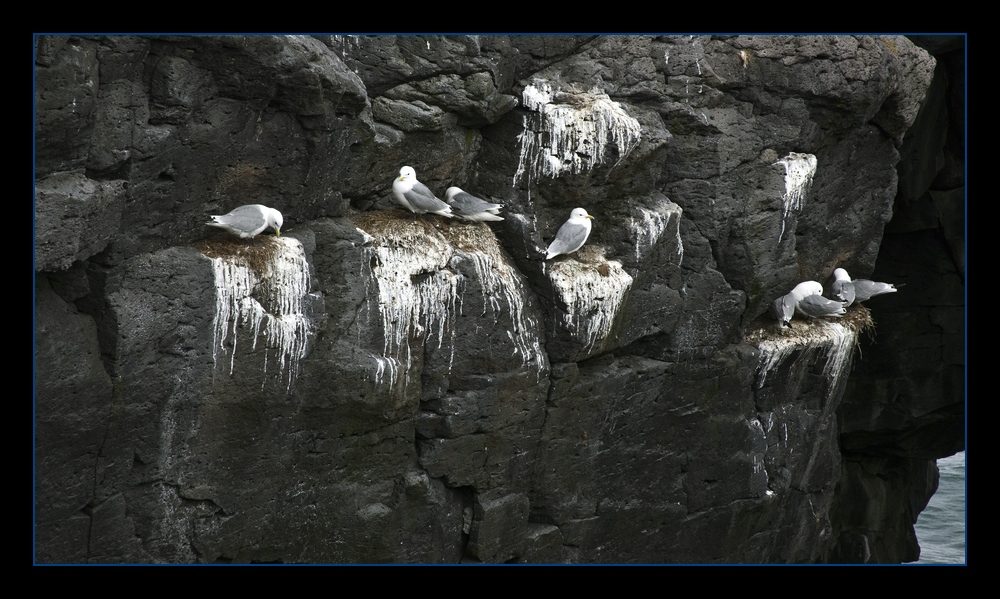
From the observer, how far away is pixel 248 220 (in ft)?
23.2

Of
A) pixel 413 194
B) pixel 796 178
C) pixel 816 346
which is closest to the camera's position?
pixel 413 194

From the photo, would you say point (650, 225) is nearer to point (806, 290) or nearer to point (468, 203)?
point (468, 203)

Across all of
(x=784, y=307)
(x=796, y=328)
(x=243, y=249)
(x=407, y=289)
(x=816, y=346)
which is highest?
(x=243, y=249)

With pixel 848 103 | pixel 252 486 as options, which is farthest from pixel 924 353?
pixel 252 486

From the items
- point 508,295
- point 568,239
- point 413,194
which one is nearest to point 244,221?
point 413,194

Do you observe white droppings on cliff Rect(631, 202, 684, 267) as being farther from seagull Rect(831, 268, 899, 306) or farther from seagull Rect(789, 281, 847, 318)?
seagull Rect(831, 268, 899, 306)

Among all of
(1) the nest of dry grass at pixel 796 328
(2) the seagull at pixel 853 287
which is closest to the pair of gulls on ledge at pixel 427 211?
(1) the nest of dry grass at pixel 796 328

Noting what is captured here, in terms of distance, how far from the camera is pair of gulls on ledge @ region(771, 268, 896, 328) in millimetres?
10359

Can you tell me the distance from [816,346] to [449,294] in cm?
458

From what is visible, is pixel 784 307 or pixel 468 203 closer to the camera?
pixel 468 203

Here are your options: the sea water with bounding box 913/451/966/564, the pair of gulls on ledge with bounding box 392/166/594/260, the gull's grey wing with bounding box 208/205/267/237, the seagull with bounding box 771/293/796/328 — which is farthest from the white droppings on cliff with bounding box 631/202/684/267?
the sea water with bounding box 913/451/966/564

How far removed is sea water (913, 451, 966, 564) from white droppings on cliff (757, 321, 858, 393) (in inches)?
292

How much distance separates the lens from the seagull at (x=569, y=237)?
8.70m

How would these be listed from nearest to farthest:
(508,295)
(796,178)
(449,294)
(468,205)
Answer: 1. (449,294)
2. (468,205)
3. (508,295)
4. (796,178)
